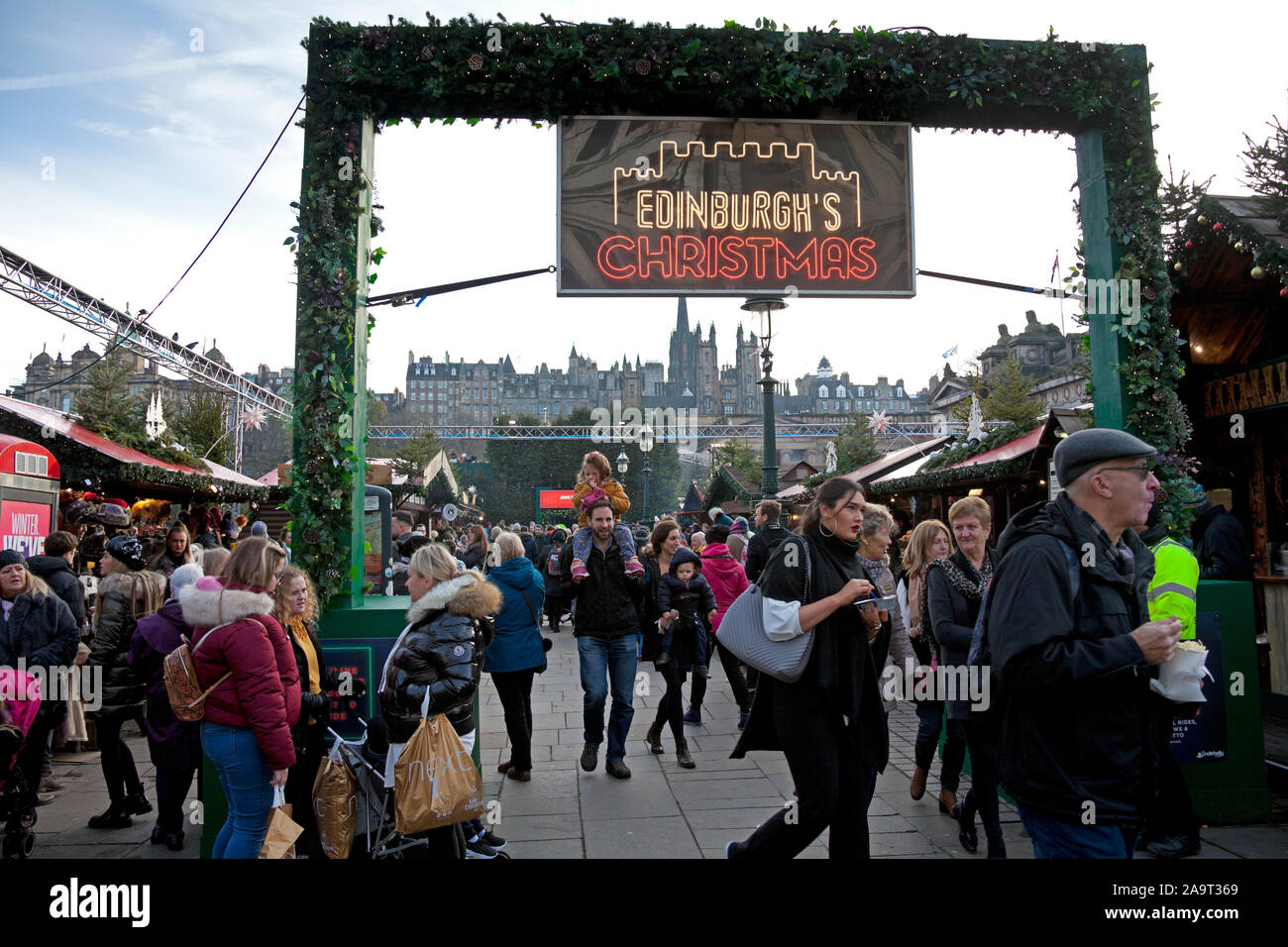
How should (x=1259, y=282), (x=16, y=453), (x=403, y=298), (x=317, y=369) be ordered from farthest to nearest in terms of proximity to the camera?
(x=16, y=453)
(x=1259, y=282)
(x=403, y=298)
(x=317, y=369)

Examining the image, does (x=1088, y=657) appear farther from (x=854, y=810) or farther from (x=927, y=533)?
(x=927, y=533)

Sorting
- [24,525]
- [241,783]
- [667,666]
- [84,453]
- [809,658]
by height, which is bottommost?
[667,666]

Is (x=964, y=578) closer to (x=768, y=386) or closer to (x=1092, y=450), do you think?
(x=1092, y=450)

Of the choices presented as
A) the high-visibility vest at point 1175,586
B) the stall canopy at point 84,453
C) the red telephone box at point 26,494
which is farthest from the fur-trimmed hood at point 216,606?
the stall canopy at point 84,453

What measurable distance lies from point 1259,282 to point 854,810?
7.48 metres

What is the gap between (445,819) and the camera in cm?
368

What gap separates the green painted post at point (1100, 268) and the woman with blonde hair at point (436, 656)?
425 cm

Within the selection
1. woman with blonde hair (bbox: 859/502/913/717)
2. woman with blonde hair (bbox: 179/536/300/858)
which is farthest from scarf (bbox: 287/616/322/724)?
woman with blonde hair (bbox: 859/502/913/717)

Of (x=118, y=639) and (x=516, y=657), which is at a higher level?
(x=118, y=639)

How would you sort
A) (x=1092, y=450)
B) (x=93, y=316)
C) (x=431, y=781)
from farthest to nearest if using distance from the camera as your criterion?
(x=93, y=316)
(x=431, y=781)
(x=1092, y=450)

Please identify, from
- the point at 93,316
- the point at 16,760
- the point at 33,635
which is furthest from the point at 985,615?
the point at 93,316

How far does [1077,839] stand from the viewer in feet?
7.56

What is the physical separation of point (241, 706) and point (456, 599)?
3.36ft
